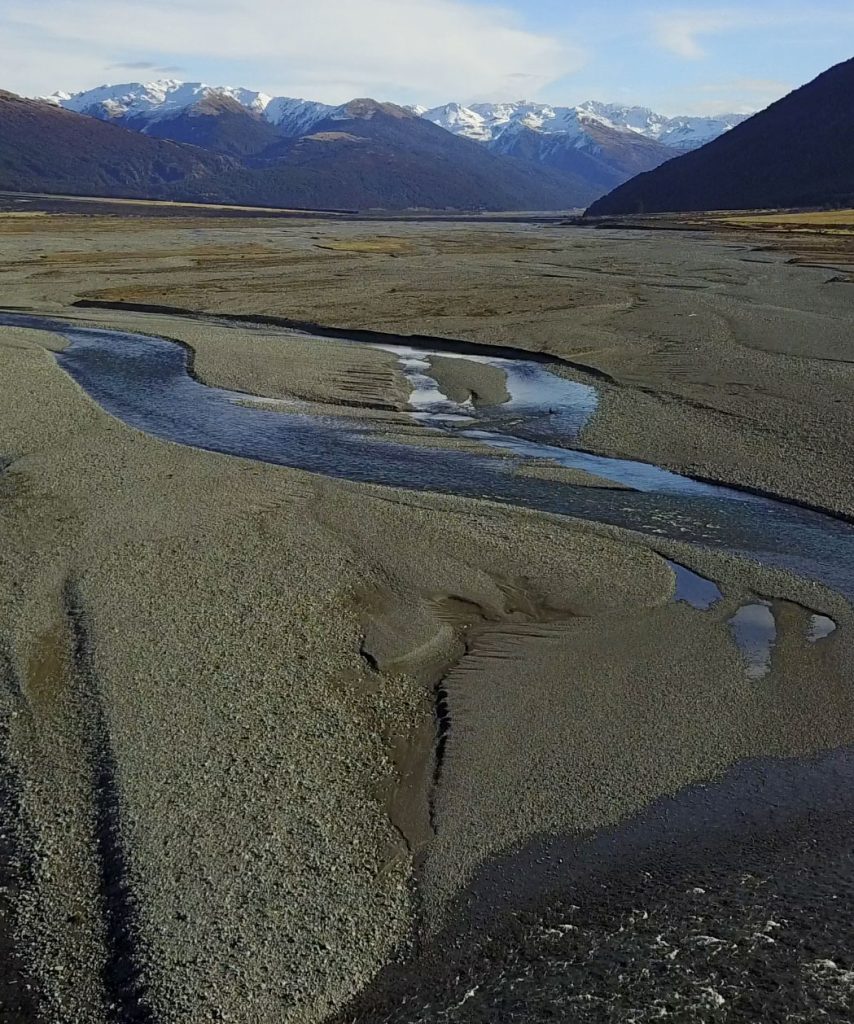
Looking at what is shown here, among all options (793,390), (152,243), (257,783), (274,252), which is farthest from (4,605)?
(152,243)

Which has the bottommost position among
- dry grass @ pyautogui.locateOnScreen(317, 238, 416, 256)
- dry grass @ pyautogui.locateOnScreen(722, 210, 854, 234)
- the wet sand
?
the wet sand

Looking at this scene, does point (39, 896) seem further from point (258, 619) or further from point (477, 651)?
point (477, 651)

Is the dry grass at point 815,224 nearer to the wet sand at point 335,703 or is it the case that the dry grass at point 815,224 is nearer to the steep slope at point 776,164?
the steep slope at point 776,164

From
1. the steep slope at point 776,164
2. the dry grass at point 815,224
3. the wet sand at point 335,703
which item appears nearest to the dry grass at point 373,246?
the dry grass at point 815,224

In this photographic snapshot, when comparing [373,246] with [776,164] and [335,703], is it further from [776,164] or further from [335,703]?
[776,164]

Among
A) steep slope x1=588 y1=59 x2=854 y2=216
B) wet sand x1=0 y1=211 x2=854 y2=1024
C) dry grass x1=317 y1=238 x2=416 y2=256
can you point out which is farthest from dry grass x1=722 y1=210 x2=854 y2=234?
wet sand x1=0 y1=211 x2=854 y2=1024

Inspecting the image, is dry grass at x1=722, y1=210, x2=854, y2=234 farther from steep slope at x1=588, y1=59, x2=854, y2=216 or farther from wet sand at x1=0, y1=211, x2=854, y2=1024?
wet sand at x1=0, y1=211, x2=854, y2=1024

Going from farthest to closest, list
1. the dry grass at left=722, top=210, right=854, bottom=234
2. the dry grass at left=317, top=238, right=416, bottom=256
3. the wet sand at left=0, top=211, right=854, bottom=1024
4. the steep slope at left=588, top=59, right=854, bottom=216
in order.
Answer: the steep slope at left=588, top=59, right=854, bottom=216 < the dry grass at left=722, top=210, right=854, bottom=234 < the dry grass at left=317, top=238, right=416, bottom=256 < the wet sand at left=0, top=211, right=854, bottom=1024
